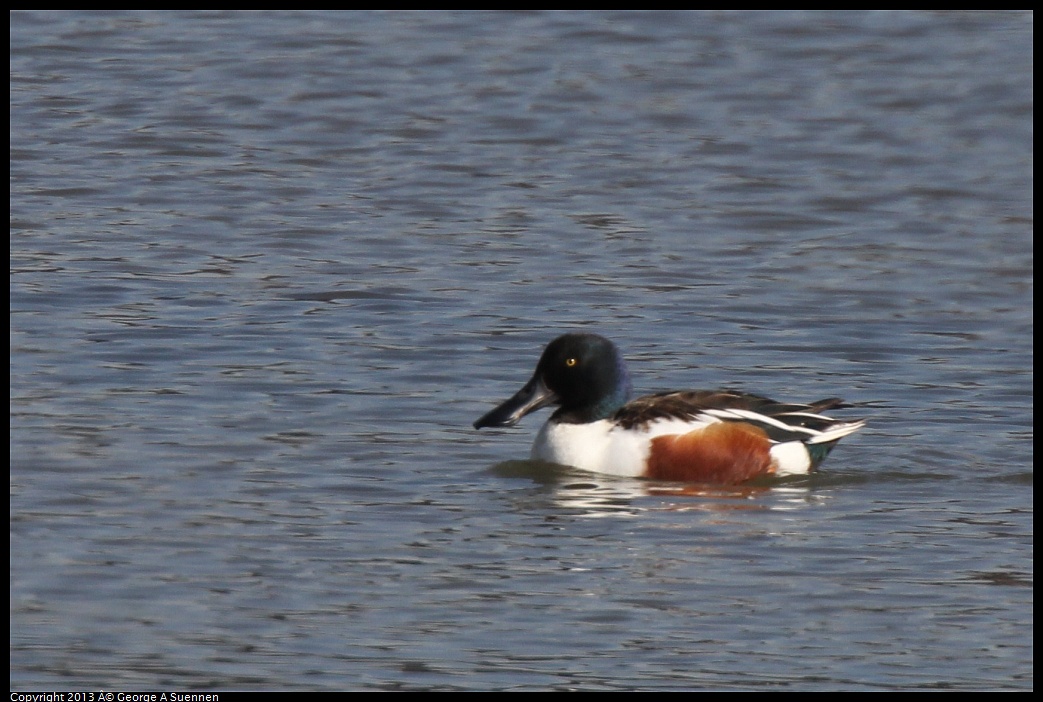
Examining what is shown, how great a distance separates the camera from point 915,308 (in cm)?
1227

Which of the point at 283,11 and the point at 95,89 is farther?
the point at 283,11

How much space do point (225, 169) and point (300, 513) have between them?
23.8 ft

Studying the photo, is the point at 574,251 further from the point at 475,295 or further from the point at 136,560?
the point at 136,560

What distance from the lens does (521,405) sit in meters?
9.88

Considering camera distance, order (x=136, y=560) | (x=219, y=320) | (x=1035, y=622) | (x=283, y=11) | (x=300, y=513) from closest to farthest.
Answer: (x=1035, y=622) → (x=136, y=560) → (x=300, y=513) → (x=219, y=320) → (x=283, y=11)

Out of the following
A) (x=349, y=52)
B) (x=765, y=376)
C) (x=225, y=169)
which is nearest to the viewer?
(x=765, y=376)

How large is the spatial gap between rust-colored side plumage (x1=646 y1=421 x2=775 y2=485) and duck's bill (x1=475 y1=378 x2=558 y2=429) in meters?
0.63

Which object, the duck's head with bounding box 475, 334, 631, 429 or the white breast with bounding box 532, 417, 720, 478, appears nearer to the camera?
the white breast with bounding box 532, 417, 720, 478

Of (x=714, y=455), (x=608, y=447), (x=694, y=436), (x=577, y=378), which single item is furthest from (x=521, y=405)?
(x=714, y=455)

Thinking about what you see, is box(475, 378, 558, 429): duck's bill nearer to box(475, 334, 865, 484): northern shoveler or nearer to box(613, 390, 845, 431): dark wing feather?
box(475, 334, 865, 484): northern shoveler

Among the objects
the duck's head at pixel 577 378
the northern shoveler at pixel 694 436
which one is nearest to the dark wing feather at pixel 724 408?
the northern shoveler at pixel 694 436

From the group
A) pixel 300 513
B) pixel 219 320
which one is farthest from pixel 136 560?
pixel 219 320

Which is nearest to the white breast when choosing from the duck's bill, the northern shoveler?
the northern shoveler

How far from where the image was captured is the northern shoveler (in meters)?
9.68
